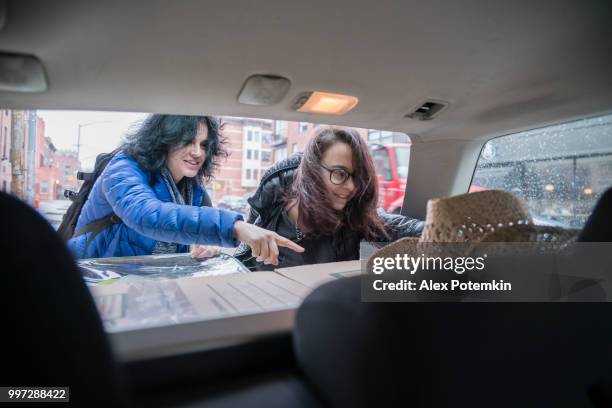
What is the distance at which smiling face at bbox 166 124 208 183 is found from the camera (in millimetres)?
1605

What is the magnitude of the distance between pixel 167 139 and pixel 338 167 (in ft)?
3.01

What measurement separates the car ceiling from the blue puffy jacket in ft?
1.00

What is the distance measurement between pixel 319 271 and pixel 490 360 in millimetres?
1097

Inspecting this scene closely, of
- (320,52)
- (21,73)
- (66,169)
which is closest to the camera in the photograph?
(21,73)

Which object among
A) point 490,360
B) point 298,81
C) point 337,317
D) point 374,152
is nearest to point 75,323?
point 337,317

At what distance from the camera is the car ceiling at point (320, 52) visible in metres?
0.92

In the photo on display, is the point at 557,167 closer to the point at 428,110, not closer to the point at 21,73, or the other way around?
the point at 428,110

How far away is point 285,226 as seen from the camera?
1.93 meters

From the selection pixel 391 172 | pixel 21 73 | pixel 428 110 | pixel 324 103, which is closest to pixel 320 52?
pixel 324 103

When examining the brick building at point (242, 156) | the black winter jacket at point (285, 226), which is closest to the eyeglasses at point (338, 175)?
the black winter jacket at point (285, 226)

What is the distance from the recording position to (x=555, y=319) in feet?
2.22

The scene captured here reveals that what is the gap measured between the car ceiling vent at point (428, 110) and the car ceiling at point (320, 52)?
0.13 feet

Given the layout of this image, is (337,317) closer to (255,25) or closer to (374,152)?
(255,25)

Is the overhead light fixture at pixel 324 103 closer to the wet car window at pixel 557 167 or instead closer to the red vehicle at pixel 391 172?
the red vehicle at pixel 391 172
